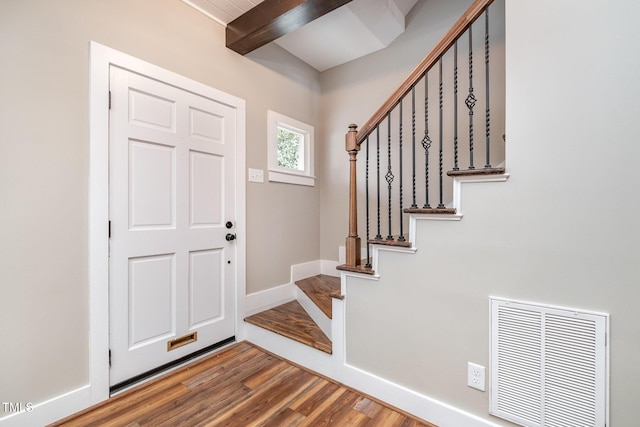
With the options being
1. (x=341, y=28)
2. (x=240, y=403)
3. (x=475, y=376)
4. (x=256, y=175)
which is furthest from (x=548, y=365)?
(x=341, y=28)

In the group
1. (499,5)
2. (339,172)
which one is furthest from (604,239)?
(339,172)

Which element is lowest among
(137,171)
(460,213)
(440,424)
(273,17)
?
(440,424)

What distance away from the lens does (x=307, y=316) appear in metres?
2.55

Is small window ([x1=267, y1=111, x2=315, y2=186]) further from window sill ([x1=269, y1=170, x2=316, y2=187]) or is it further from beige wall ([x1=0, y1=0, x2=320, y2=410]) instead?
beige wall ([x1=0, y1=0, x2=320, y2=410])

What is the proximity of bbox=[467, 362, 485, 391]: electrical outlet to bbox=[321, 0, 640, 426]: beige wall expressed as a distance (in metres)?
0.04

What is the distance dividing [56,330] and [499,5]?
3872 millimetres

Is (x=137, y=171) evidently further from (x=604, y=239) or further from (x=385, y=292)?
(x=604, y=239)

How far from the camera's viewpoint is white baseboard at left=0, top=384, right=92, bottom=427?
1.42 m

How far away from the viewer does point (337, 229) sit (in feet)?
10.6

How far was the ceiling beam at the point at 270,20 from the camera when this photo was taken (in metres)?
1.93

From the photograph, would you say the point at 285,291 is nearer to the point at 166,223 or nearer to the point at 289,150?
the point at 166,223

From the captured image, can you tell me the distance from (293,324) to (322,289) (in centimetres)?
46

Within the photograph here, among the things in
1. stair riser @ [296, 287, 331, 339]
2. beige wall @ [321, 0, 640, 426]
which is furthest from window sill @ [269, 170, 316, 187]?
beige wall @ [321, 0, 640, 426]

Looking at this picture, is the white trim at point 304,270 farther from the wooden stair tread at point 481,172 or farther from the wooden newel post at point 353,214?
the wooden stair tread at point 481,172
